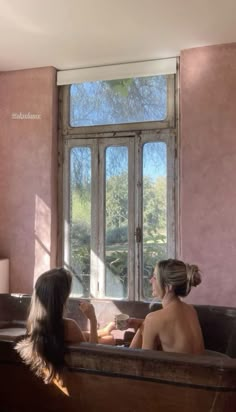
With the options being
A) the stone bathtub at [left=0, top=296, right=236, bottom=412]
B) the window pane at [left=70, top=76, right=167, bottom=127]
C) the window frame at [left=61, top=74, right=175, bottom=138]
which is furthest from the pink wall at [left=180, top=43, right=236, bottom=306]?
the stone bathtub at [left=0, top=296, right=236, bottom=412]

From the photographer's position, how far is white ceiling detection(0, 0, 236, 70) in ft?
10.2

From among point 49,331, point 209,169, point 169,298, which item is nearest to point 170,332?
point 169,298

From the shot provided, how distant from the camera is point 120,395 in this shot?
2098 mm

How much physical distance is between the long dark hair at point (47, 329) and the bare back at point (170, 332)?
44 cm

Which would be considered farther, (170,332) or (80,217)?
(80,217)

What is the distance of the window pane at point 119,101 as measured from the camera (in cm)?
423

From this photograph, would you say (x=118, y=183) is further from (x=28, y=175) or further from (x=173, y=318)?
(x=173, y=318)

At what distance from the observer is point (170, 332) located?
7.39ft

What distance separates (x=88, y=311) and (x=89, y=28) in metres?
2.19

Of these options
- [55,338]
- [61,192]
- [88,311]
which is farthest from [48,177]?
[55,338]

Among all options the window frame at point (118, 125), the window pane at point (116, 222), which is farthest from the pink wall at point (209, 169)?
A: the window pane at point (116, 222)

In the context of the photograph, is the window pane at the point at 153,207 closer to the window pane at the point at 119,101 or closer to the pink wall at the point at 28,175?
the window pane at the point at 119,101

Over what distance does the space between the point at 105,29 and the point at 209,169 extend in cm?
144

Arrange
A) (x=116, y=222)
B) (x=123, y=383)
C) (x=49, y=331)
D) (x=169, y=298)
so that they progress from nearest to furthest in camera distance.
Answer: (x=123, y=383)
(x=49, y=331)
(x=169, y=298)
(x=116, y=222)
